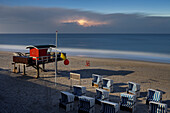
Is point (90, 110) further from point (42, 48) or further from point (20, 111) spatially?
point (42, 48)

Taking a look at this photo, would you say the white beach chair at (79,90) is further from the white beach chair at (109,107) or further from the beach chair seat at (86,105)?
the white beach chair at (109,107)

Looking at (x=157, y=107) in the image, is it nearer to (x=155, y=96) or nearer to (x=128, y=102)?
(x=128, y=102)

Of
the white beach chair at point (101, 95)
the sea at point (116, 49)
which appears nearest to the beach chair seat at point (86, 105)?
the white beach chair at point (101, 95)

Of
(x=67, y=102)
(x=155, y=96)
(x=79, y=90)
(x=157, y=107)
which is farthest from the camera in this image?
(x=79, y=90)

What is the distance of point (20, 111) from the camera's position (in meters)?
10.2

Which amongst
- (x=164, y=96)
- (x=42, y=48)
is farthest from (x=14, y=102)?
(x=164, y=96)

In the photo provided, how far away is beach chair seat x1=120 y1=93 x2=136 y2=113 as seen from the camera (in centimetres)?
1024

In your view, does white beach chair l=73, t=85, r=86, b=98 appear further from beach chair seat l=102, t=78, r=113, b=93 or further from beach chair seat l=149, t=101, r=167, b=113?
beach chair seat l=149, t=101, r=167, b=113

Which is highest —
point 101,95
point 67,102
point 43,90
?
point 101,95

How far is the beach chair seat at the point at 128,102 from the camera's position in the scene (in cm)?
1024

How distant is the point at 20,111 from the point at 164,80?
14555 millimetres

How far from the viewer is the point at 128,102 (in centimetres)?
1046

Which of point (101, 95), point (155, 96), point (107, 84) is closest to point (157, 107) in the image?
point (155, 96)

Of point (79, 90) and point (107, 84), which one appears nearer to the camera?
point (79, 90)
